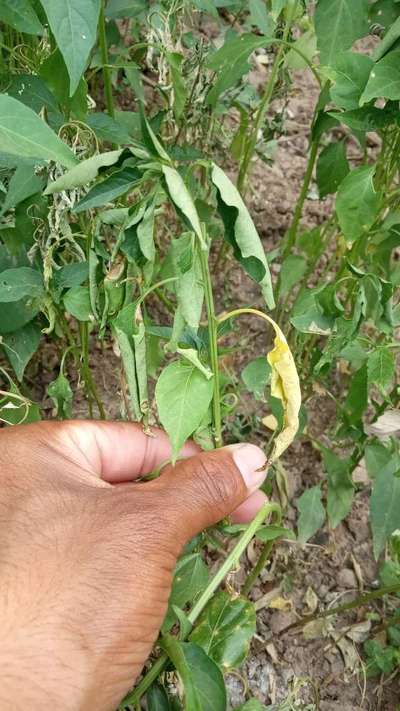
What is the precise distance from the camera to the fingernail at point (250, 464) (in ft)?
3.31

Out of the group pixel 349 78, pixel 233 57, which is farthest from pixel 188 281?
pixel 233 57

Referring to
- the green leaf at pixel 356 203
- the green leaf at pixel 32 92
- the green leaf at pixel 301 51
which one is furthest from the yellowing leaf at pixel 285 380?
the green leaf at pixel 301 51

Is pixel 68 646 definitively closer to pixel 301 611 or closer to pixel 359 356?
pixel 359 356

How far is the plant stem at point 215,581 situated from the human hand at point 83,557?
54 millimetres

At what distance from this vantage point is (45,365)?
1.74m

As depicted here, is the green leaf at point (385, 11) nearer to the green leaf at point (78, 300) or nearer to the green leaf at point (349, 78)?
the green leaf at point (349, 78)

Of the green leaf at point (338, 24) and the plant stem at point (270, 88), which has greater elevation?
the green leaf at point (338, 24)

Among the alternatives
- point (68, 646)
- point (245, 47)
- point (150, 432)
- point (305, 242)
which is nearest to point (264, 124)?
point (305, 242)

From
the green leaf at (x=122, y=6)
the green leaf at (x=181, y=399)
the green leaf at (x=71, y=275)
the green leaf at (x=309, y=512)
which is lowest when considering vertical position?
the green leaf at (x=309, y=512)

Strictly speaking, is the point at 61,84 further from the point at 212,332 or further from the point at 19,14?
the point at 212,332

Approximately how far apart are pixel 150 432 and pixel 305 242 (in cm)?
76

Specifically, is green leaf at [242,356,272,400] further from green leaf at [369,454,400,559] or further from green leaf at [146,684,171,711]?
green leaf at [146,684,171,711]

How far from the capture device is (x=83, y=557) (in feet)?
2.77

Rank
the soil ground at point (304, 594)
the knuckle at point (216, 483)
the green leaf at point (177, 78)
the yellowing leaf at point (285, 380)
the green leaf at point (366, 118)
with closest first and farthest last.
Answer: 1. the yellowing leaf at point (285, 380)
2. the knuckle at point (216, 483)
3. the green leaf at point (366, 118)
4. the green leaf at point (177, 78)
5. the soil ground at point (304, 594)
